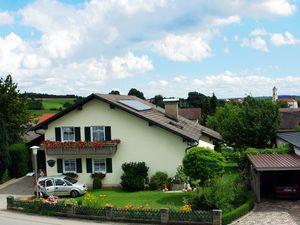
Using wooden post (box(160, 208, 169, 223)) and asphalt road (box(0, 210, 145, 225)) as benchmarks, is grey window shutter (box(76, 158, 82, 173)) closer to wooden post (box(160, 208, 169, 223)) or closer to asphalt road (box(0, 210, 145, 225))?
asphalt road (box(0, 210, 145, 225))

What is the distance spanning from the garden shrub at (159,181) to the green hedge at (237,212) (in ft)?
28.9

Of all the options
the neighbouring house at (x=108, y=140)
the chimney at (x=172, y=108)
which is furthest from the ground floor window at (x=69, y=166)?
the chimney at (x=172, y=108)

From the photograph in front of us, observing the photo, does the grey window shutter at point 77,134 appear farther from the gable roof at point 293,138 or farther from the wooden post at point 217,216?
the wooden post at point 217,216

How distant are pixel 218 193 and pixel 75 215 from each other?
8295 millimetres

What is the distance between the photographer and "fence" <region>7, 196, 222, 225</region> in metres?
21.8

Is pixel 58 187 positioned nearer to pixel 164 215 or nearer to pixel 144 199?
pixel 144 199

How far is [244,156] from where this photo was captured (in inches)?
1253

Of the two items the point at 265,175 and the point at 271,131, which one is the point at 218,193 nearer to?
the point at 265,175

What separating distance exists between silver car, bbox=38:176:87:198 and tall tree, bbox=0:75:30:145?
57.5 feet

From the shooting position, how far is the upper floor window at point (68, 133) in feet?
116

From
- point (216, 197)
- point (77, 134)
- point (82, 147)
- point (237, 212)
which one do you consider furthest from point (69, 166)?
point (237, 212)

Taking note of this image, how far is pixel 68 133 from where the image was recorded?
35656 mm

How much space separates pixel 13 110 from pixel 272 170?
32151 mm

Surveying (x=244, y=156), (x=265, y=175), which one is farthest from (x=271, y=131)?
(x=265, y=175)
